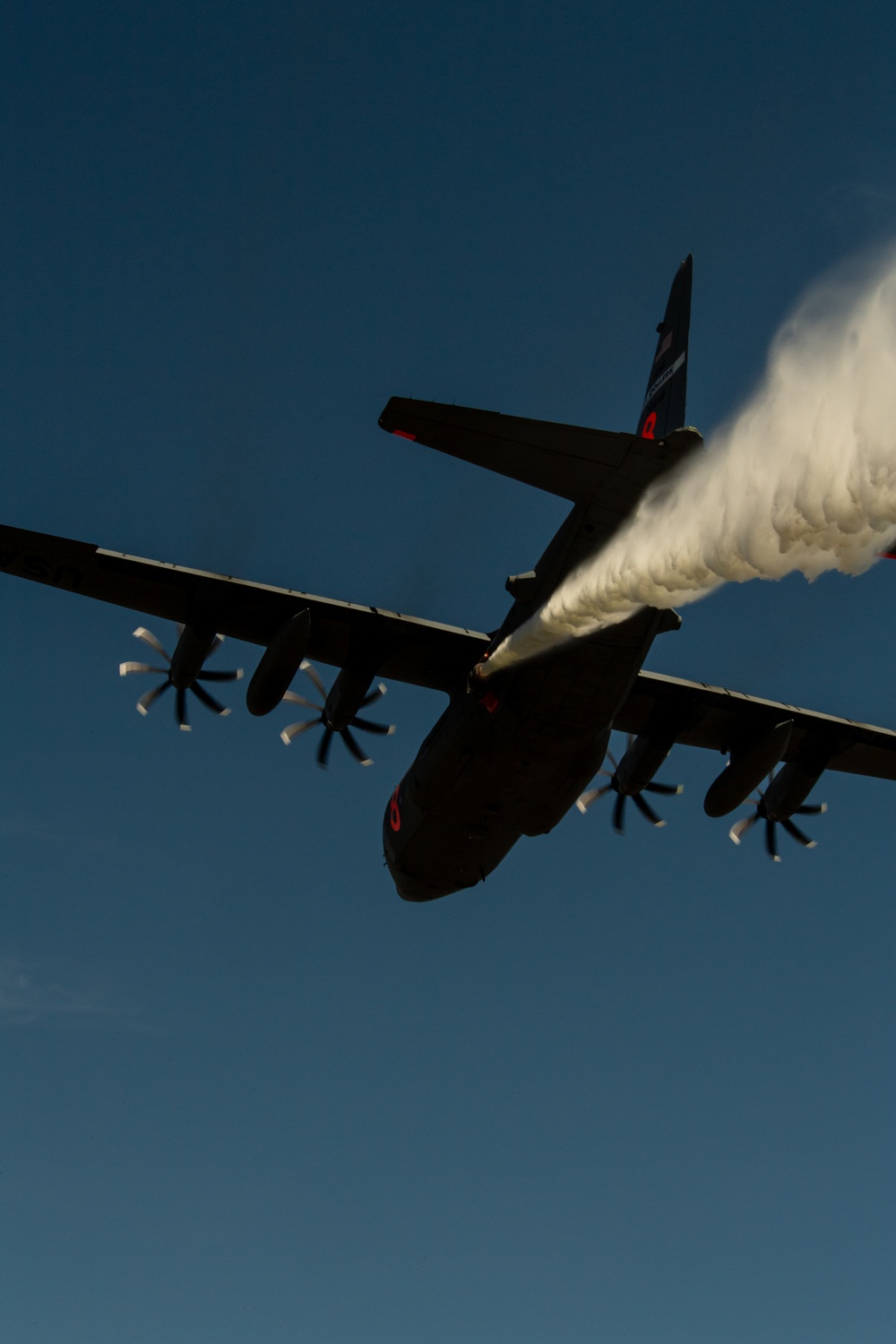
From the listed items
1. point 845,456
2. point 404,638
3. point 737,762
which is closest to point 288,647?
point 404,638

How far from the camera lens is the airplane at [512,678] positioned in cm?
1452

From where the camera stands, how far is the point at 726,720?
69.6 feet

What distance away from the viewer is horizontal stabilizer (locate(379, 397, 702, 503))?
13727mm

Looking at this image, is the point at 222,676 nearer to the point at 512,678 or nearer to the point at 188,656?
the point at 188,656

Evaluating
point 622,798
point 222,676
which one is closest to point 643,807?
point 622,798

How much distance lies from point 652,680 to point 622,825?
8.93 ft

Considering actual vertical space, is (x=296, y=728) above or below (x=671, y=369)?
below

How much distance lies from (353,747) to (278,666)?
2.41 metres

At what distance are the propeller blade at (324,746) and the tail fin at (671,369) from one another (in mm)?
6819

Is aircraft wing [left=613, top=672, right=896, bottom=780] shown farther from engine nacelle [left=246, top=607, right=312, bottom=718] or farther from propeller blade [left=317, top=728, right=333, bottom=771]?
engine nacelle [left=246, top=607, right=312, bottom=718]

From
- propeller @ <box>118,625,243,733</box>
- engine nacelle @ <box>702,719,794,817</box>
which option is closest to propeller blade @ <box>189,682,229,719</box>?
propeller @ <box>118,625,243,733</box>

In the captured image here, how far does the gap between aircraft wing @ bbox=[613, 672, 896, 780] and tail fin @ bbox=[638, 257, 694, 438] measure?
→ 465 centimetres

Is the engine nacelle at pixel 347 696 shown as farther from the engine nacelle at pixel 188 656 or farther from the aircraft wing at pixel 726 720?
the aircraft wing at pixel 726 720

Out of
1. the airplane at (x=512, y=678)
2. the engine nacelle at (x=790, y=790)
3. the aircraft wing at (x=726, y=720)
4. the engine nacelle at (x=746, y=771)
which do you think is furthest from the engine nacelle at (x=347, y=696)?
the engine nacelle at (x=790, y=790)
